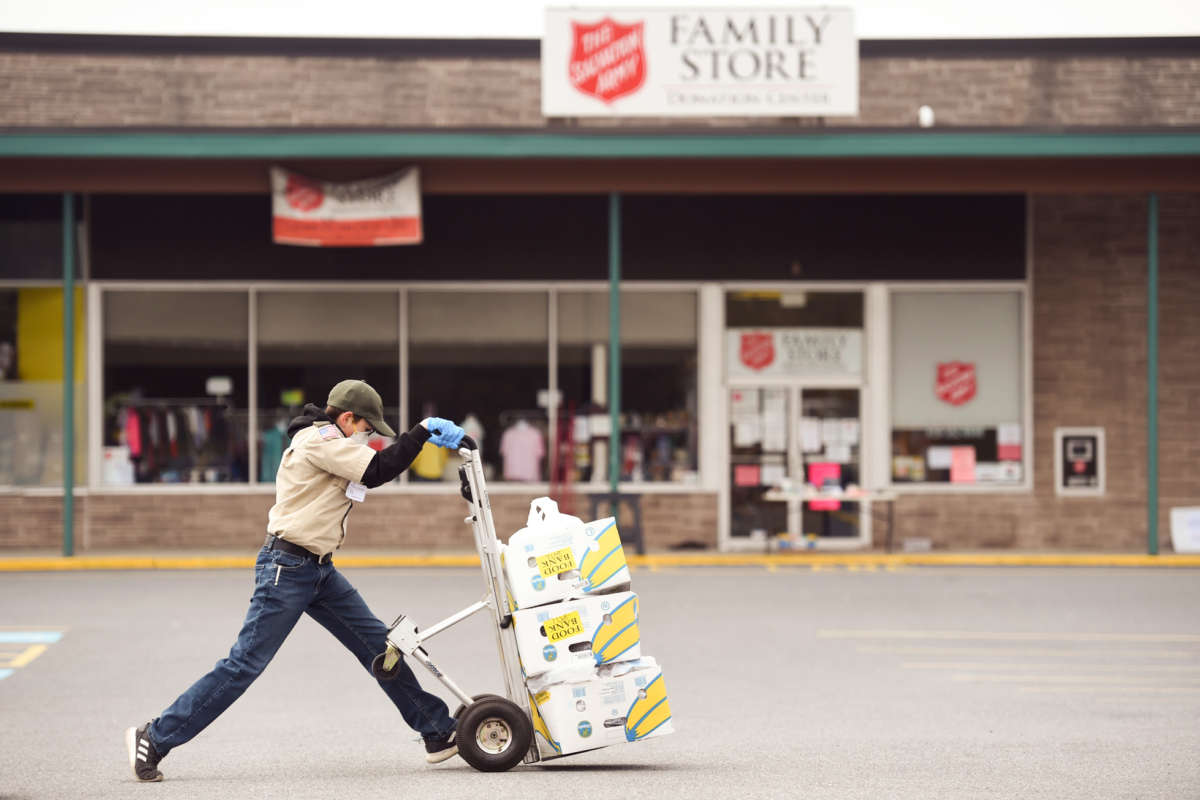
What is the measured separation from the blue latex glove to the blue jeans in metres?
0.90

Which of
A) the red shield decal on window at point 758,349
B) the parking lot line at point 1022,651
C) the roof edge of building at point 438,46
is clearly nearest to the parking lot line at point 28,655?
the parking lot line at point 1022,651

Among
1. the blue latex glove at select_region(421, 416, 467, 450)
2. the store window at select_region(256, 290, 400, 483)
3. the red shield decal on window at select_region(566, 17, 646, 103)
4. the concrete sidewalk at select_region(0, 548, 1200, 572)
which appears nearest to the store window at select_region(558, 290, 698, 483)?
the concrete sidewalk at select_region(0, 548, 1200, 572)

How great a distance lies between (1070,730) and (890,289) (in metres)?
10.7

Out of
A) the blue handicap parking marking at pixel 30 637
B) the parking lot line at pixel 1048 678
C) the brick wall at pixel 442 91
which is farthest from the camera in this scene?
the brick wall at pixel 442 91

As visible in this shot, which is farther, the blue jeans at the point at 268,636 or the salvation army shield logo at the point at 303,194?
the salvation army shield logo at the point at 303,194

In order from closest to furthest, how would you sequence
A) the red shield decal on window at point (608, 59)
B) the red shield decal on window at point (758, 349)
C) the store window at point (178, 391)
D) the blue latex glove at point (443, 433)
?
1. the blue latex glove at point (443, 433)
2. the red shield decal on window at point (608, 59)
3. the store window at point (178, 391)
4. the red shield decal on window at point (758, 349)

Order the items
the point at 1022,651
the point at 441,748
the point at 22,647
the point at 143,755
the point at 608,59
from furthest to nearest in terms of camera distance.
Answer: the point at 608,59, the point at 22,647, the point at 1022,651, the point at 441,748, the point at 143,755

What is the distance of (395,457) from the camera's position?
5781 mm

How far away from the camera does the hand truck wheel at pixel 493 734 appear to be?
240 inches

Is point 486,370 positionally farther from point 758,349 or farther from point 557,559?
point 557,559

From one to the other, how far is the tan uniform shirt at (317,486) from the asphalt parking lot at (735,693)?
3.66 feet

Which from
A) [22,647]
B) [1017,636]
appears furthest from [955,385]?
[22,647]

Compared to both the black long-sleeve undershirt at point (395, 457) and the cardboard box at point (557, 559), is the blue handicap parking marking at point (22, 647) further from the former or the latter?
the cardboard box at point (557, 559)

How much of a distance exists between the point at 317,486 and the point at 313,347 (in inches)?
456
